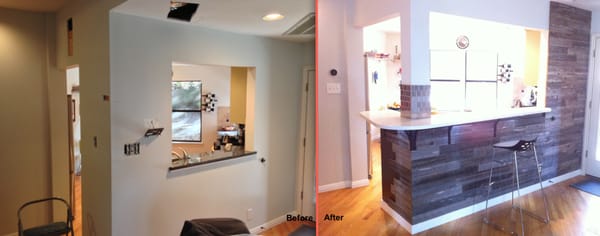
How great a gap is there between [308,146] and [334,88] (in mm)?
347

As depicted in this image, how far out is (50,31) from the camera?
263 centimetres

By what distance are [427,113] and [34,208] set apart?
10.7 feet

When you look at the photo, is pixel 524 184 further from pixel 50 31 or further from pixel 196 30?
pixel 50 31

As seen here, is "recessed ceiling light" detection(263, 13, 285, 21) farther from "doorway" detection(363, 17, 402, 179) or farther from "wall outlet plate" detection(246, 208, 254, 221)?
"wall outlet plate" detection(246, 208, 254, 221)

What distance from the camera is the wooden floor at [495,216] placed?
64.0 inches

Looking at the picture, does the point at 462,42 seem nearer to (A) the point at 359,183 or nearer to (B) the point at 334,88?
(A) the point at 359,183

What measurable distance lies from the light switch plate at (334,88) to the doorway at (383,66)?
0.27 metres

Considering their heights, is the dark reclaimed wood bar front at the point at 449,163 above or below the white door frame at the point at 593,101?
below

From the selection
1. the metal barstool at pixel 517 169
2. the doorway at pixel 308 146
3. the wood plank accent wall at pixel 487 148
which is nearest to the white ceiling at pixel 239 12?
the doorway at pixel 308 146

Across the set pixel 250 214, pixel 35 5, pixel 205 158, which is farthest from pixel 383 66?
pixel 35 5

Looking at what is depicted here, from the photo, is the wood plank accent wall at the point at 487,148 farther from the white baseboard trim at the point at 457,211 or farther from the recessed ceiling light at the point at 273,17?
the recessed ceiling light at the point at 273,17

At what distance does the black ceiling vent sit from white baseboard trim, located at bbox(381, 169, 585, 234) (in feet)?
4.84

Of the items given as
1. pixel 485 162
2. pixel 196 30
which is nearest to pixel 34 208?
pixel 196 30

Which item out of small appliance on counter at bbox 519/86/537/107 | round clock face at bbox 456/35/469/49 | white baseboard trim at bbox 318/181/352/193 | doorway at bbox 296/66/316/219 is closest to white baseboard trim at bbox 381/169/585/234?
small appliance on counter at bbox 519/86/537/107
